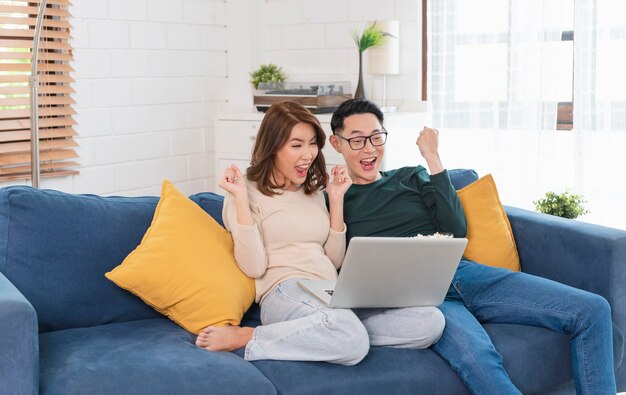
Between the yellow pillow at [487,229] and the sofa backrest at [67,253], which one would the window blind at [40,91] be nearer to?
the sofa backrest at [67,253]

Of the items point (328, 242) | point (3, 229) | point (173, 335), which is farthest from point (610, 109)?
point (3, 229)

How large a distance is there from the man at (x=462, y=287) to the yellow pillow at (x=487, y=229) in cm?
10

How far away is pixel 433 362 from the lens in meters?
2.52

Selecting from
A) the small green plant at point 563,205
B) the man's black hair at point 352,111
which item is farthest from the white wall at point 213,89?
the man's black hair at point 352,111

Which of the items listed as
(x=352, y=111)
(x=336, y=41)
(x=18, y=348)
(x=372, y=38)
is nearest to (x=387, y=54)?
(x=372, y=38)

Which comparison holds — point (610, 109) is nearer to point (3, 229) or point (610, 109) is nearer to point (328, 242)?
point (328, 242)

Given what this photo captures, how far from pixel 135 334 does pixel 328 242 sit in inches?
27.7

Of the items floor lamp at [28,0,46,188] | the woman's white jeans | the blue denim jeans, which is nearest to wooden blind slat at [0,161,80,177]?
floor lamp at [28,0,46,188]

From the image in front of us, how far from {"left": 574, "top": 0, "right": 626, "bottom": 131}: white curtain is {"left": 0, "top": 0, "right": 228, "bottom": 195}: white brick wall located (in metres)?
2.13

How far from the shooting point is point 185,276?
8.67 feet

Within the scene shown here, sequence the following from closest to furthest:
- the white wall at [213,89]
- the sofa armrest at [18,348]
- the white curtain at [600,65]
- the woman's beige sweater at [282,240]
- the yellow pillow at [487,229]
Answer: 1. the sofa armrest at [18,348]
2. the woman's beige sweater at [282,240]
3. the yellow pillow at [487,229]
4. the white curtain at [600,65]
5. the white wall at [213,89]

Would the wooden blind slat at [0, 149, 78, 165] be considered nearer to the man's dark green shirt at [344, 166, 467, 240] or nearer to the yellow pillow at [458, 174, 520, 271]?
the man's dark green shirt at [344, 166, 467, 240]

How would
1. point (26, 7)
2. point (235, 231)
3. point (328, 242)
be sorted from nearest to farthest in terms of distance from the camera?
point (235, 231)
point (328, 242)
point (26, 7)

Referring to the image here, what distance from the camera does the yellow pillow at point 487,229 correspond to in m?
3.14
